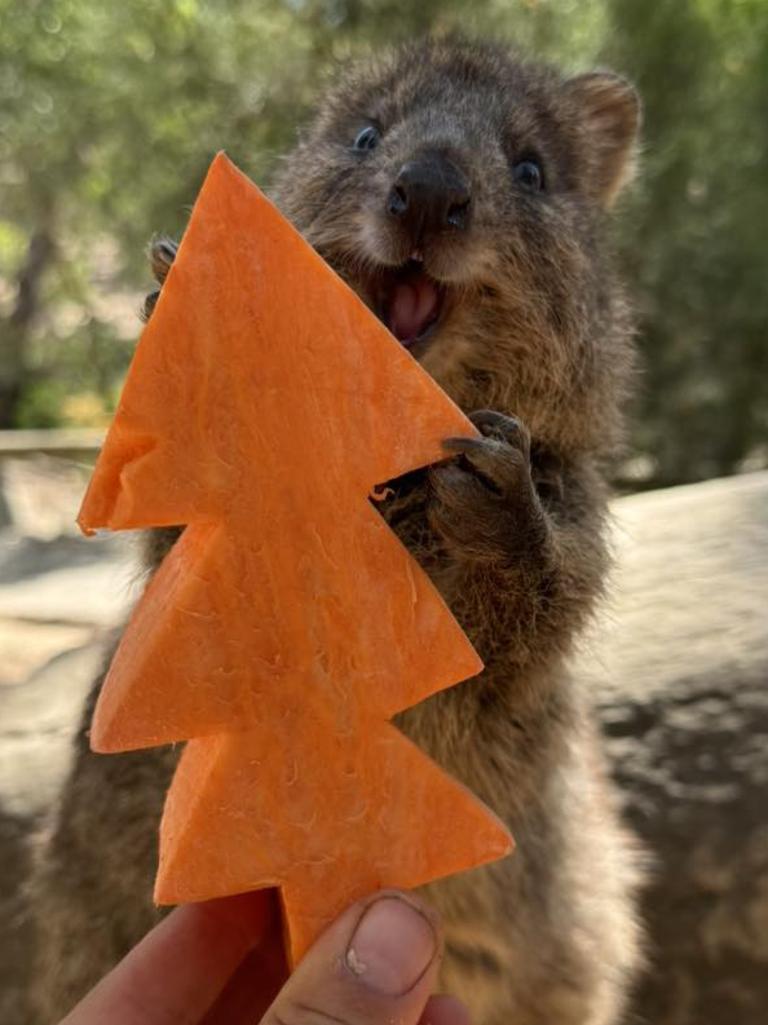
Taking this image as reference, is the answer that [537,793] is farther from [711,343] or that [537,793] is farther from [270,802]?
[711,343]

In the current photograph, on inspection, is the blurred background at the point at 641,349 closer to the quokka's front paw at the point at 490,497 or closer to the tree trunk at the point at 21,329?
the tree trunk at the point at 21,329

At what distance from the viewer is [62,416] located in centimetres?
1234

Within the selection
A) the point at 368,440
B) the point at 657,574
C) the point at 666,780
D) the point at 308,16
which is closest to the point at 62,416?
the point at 308,16

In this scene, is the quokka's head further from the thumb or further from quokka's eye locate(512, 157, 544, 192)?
the thumb

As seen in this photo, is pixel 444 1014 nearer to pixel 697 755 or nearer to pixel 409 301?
pixel 409 301

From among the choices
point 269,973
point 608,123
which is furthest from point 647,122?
point 269,973

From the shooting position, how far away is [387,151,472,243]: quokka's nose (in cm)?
209

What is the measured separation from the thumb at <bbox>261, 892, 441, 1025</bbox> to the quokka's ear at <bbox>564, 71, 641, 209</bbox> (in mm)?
2233

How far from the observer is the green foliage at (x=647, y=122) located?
30.4ft

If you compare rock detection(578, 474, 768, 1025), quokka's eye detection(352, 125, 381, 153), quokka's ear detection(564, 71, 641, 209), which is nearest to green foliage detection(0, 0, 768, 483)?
rock detection(578, 474, 768, 1025)

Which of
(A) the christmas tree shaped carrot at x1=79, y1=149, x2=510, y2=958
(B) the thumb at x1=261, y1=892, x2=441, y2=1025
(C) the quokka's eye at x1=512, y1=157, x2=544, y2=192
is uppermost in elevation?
(C) the quokka's eye at x1=512, y1=157, x2=544, y2=192

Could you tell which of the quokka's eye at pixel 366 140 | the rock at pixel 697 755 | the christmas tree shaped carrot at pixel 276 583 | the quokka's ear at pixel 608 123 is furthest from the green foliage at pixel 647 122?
the christmas tree shaped carrot at pixel 276 583

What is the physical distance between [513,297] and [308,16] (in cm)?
821

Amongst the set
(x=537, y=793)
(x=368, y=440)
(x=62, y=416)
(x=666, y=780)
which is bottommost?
(x=62, y=416)
